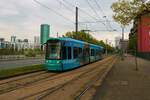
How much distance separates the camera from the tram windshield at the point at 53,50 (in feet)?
78.6

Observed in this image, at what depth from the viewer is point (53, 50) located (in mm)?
24203

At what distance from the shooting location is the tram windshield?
2397cm

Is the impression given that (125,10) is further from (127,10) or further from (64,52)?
(64,52)

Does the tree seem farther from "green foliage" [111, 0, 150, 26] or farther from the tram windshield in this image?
the tram windshield

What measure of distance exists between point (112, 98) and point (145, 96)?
1.58 meters

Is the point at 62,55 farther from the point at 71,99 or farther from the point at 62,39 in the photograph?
the point at 71,99

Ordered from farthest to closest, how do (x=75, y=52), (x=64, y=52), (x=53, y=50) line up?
(x=75, y=52)
(x=64, y=52)
(x=53, y=50)

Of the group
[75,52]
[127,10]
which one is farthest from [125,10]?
[75,52]

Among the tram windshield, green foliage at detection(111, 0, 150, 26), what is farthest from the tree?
the tram windshield

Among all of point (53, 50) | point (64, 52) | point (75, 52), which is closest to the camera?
point (53, 50)

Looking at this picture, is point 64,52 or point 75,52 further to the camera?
point 75,52

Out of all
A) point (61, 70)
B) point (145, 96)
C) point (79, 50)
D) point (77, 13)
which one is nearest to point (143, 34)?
point (77, 13)

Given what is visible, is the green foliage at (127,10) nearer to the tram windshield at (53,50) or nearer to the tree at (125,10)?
the tree at (125,10)

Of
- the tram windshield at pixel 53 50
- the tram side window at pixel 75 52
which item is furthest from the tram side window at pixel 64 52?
the tram side window at pixel 75 52
